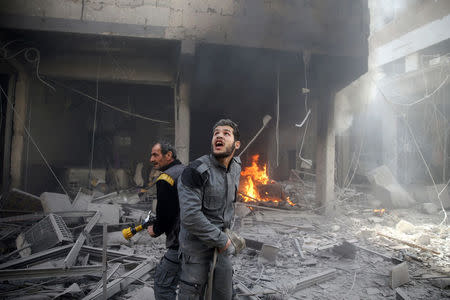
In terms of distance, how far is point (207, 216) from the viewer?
2.39 meters

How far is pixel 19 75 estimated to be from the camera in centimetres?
774

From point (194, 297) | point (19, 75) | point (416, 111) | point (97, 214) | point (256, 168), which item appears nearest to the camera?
point (194, 297)

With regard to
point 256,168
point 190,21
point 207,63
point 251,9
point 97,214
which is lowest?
point 97,214

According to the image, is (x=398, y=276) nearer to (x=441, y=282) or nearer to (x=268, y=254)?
(x=441, y=282)

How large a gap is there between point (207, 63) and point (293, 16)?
2732 millimetres

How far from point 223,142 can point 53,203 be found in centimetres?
618

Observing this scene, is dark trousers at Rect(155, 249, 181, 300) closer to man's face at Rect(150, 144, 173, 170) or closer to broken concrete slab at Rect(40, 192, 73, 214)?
man's face at Rect(150, 144, 173, 170)

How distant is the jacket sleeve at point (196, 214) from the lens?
2.16 m

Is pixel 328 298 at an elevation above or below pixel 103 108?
below

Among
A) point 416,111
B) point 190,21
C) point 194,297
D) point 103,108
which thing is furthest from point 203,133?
point 416,111

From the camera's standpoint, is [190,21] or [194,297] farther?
[190,21]

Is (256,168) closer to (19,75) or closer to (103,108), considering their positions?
(103,108)

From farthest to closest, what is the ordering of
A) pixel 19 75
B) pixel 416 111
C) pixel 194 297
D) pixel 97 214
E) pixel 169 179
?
pixel 416 111 < pixel 19 75 < pixel 97 214 < pixel 169 179 < pixel 194 297

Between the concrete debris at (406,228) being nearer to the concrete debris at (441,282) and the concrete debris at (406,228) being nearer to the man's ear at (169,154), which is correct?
the concrete debris at (441,282)
